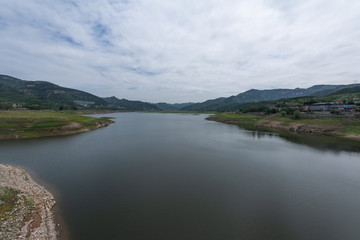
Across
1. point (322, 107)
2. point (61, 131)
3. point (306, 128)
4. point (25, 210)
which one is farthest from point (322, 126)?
point (61, 131)

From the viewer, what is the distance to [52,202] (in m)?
12.1

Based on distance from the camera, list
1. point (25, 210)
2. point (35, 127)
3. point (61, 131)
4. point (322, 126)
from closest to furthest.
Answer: point (25, 210), point (35, 127), point (61, 131), point (322, 126)

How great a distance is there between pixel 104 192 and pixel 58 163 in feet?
38.0

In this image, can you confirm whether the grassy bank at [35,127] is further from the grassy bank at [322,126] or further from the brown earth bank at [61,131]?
the grassy bank at [322,126]

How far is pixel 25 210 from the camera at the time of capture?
10367mm

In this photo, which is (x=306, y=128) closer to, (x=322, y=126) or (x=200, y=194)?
(x=322, y=126)

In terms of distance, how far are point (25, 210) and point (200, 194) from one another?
40.4 ft

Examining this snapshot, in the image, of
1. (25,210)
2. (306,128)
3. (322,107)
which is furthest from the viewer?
(322,107)

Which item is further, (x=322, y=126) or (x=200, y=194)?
(x=322, y=126)

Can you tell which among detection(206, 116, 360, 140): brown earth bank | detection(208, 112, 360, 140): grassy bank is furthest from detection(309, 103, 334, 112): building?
detection(206, 116, 360, 140): brown earth bank

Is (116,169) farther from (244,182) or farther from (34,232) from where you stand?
(244,182)

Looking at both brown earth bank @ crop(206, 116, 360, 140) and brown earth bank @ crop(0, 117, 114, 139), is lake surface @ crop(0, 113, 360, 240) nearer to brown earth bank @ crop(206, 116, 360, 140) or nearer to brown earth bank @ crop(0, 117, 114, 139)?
brown earth bank @ crop(0, 117, 114, 139)

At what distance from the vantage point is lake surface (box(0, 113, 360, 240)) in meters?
9.83

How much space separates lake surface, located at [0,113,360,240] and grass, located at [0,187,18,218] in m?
2.66
